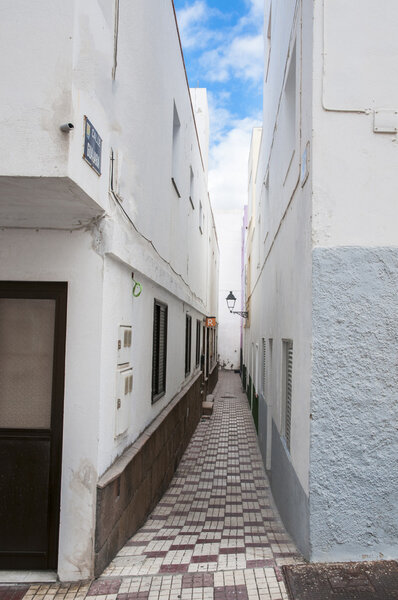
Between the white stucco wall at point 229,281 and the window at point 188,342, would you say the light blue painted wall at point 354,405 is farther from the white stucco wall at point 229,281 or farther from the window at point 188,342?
the white stucco wall at point 229,281

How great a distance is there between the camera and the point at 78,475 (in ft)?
11.4

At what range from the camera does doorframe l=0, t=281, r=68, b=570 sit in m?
3.49

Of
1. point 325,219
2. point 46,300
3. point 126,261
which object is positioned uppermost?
point 325,219

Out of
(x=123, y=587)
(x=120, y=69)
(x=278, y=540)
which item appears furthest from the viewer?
(x=278, y=540)

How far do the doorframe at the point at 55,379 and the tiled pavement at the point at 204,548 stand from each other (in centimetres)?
36

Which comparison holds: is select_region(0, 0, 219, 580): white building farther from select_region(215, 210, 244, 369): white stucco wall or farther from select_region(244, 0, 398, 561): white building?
select_region(215, 210, 244, 369): white stucco wall

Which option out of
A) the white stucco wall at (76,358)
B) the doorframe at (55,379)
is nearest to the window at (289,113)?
the white stucco wall at (76,358)

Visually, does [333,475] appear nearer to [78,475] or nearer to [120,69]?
[78,475]

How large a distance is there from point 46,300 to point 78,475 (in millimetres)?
1297

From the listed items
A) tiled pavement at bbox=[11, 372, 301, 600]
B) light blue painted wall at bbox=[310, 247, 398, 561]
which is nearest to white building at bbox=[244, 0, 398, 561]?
light blue painted wall at bbox=[310, 247, 398, 561]

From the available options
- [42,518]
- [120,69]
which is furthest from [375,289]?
[42,518]

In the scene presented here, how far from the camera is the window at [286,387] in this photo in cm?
520

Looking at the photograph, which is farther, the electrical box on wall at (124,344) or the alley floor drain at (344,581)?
the electrical box on wall at (124,344)

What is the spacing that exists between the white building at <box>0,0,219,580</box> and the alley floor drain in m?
1.39
